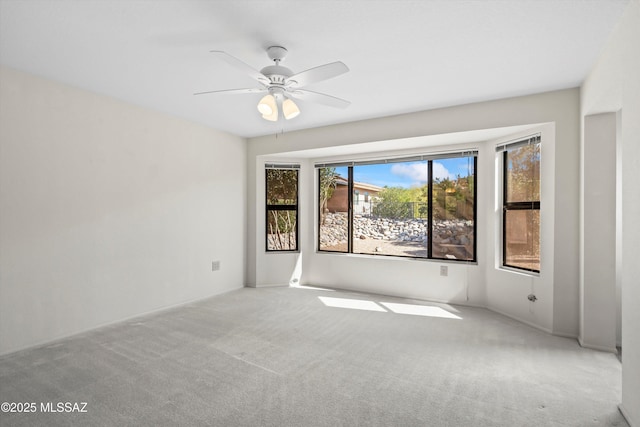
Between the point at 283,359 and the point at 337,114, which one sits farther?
the point at 337,114

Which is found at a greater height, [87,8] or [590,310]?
[87,8]

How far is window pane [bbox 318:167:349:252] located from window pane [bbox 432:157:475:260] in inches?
55.5

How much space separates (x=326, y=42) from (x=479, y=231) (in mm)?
3134

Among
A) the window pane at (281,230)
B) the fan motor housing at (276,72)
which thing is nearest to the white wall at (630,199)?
the fan motor housing at (276,72)

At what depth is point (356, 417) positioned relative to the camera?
75.2 inches

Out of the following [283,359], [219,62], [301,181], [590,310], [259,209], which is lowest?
[283,359]

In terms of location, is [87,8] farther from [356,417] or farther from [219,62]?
[356,417]

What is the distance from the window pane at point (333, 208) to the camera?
17.3 ft


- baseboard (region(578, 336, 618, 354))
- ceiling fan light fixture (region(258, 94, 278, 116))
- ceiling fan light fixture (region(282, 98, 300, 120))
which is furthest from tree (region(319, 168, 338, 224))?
baseboard (region(578, 336, 618, 354))

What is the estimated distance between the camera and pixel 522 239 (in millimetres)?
3709

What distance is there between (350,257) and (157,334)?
2.84m

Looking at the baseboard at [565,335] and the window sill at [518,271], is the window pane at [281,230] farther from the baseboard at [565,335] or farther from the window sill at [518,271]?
the baseboard at [565,335]

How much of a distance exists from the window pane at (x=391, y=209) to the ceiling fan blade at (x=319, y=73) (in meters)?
2.84

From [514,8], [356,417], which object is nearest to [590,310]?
[356,417]
